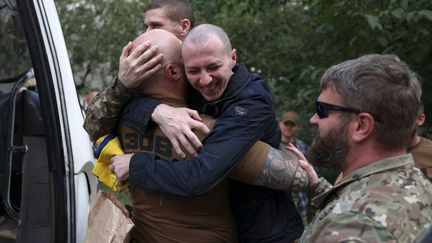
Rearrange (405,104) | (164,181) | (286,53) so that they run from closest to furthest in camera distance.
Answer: (405,104) → (164,181) → (286,53)

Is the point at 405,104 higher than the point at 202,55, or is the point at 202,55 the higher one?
the point at 202,55

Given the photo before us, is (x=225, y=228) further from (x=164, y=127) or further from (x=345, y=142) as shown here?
(x=345, y=142)

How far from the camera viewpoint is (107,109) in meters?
2.45

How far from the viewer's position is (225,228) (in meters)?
2.41

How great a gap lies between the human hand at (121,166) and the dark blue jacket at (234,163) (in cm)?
3

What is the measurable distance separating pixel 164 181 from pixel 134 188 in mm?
248

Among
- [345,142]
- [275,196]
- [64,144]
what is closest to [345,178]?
[345,142]

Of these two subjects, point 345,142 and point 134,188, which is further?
point 134,188

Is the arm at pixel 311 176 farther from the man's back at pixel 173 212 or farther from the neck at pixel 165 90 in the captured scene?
the neck at pixel 165 90

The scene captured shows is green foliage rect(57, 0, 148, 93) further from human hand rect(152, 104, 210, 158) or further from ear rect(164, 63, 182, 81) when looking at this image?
human hand rect(152, 104, 210, 158)

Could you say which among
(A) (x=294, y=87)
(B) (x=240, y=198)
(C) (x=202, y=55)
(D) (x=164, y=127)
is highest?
(C) (x=202, y=55)

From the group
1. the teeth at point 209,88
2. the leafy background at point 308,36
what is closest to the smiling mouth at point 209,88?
the teeth at point 209,88

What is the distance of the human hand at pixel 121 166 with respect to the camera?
233cm

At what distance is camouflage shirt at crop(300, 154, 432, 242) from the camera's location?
1682 millimetres
